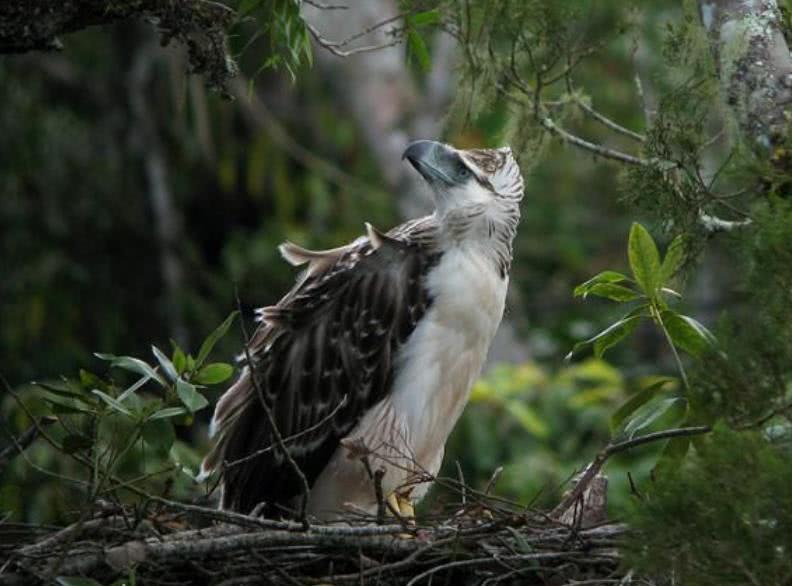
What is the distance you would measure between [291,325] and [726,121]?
2192 millimetres

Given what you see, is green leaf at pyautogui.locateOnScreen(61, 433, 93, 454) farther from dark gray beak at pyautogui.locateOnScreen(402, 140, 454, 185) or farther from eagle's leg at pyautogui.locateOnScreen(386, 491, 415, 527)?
dark gray beak at pyautogui.locateOnScreen(402, 140, 454, 185)

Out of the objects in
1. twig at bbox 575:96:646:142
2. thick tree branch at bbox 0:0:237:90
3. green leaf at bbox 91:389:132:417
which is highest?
thick tree branch at bbox 0:0:237:90

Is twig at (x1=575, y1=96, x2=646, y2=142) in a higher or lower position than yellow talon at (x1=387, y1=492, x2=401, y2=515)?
higher

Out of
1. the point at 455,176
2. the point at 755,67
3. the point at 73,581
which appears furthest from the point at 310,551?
the point at 755,67

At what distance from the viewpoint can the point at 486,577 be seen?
6094mm

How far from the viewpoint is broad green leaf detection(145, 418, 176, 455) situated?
6.05 metres

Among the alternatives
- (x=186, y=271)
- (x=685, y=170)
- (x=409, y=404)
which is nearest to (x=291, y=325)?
(x=409, y=404)

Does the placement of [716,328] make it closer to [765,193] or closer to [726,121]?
[765,193]

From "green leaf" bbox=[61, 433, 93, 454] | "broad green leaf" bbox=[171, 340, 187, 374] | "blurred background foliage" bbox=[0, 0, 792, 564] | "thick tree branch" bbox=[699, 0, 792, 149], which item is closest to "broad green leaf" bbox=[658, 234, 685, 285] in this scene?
"thick tree branch" bbox=[699, 0, 792, 149]

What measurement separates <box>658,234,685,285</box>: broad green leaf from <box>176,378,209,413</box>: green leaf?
1.40 meters

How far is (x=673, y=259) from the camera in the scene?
19.2 feet

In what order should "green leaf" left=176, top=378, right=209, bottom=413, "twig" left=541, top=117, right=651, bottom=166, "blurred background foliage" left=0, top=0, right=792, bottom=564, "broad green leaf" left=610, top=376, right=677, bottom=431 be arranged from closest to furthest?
"green leaf" left=176, top=378, right=209, bottom=413 < "twig" left=541, top=117, right=651, bottom=166 < "broad green leaf" left=610, top=376, right=677, bottom=431 < "blurred background foliage" left=0, top=0, right=792, bottom=564

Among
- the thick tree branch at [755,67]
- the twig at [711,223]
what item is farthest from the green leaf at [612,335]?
the thick tree branch at [755,67]

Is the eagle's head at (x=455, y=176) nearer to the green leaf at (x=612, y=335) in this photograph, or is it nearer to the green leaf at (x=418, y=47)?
the green leaf at (x=418, y=47)
